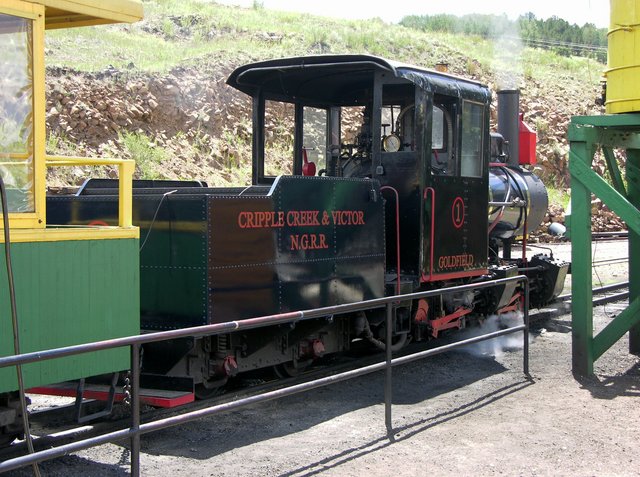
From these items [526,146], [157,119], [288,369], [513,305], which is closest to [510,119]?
[526,146]

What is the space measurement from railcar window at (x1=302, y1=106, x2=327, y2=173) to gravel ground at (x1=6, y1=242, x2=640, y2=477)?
261cm

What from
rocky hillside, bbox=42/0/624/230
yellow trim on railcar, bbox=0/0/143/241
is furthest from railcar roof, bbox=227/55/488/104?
rocky hillside, bbox=42/0/624/230

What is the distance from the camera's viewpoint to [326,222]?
7.80 meters

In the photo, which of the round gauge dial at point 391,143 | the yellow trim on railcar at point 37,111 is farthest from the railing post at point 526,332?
the yellow trim on railcar at point 37,111

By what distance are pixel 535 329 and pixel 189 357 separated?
6289 millimetres

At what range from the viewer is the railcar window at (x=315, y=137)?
33.0 ft

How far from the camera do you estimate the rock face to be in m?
21.9

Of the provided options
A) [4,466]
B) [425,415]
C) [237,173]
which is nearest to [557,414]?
[425,415]

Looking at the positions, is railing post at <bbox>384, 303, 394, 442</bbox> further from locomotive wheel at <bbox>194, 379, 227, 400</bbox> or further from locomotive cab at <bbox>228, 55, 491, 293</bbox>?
locomotive cab at <bbox>228, 55, 491, 293</bbox>

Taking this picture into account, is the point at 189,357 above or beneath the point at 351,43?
beneath

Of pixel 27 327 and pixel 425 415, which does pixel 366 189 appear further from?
pixel 27 327

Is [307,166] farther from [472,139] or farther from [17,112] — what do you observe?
[17,112]

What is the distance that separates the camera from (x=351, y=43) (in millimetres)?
35562

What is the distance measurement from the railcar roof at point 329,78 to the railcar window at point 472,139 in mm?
184
